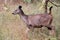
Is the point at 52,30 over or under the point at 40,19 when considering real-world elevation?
under

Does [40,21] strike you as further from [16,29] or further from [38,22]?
[16,29]

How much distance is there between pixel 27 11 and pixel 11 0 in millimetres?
1987

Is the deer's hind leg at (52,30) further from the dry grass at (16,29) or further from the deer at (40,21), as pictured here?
the dry grass at (16,29)

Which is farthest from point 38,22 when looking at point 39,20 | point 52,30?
point 52,30

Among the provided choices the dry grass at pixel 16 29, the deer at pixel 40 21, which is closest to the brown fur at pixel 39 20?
the deer at pixel 40 21

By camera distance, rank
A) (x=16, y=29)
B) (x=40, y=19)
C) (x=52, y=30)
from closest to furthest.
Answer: (x=40, y=19)
(x=52, y=30)
(x=16, y=29)

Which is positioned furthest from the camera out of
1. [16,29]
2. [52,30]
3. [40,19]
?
[16,29]

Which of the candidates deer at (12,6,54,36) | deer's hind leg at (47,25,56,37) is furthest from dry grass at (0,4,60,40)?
deer at (12,6,54,36)

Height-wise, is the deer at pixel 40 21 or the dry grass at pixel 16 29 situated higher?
the deer at pixel 40 21

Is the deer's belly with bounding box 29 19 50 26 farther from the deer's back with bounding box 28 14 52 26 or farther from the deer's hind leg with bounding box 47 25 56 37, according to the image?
the deer's hind leg with bounding box 47 25 56 37

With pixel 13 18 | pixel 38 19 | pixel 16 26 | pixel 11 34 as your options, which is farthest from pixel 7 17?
pixel 38 19

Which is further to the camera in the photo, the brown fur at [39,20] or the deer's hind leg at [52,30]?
the deer's hind leg at [52,30]

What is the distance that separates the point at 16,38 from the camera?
318 inches

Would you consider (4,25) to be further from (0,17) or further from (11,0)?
(11,0)
